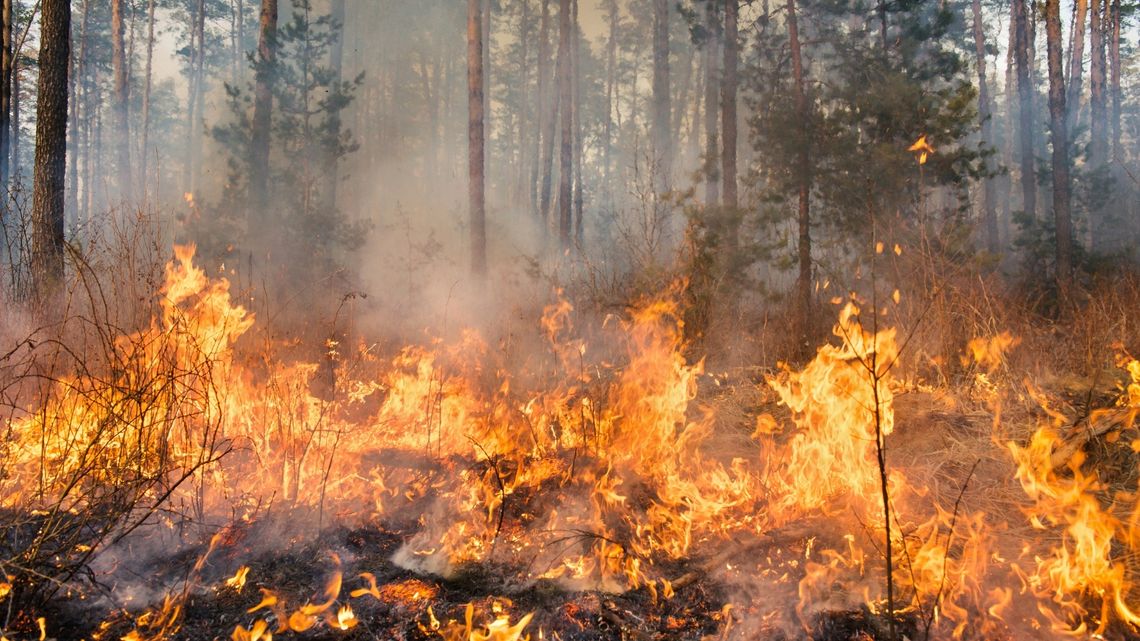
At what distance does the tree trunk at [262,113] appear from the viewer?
11.8 m

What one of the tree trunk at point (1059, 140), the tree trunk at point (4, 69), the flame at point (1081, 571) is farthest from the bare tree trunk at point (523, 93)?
the flame at point (1081, 571)

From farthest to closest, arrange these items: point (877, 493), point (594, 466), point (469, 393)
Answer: point (469, 393), point (594, 466), point (877, 493)

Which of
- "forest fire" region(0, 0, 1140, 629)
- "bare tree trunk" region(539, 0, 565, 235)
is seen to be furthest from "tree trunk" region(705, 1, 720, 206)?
"bare tree trunk" region(539, 0, 565, 235)

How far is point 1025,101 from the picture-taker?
1570cm

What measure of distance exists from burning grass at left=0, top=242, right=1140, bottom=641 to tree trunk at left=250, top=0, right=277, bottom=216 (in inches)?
314

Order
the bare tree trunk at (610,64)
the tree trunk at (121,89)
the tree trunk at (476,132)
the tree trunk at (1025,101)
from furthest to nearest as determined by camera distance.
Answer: the bare tree trunk at (610,64) → the tree trunk at (121,89) → the tree trunk at (1025,101) → the tree trunk at (476,132)

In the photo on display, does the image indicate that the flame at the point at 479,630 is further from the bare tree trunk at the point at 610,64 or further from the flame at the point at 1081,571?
the bare tree trunk at the point at 610,64

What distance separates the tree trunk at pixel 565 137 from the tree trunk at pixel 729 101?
4840mm

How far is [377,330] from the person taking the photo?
9070 mm

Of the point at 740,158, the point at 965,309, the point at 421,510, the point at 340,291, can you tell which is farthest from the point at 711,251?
the point at 740,158

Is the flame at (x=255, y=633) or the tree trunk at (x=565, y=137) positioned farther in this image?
the tree trunk at (x=565, y=137)

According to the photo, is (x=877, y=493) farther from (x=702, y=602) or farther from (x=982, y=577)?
(x=702, y=602)

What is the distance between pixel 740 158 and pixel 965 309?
22.8 meters

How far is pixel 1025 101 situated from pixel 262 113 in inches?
740
